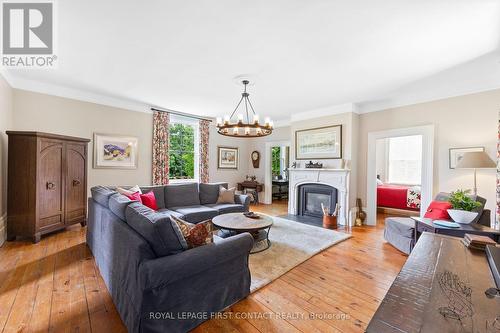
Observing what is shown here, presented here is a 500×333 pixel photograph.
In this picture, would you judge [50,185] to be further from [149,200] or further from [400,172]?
[400,172]

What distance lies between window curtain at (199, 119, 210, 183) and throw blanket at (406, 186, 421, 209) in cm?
543

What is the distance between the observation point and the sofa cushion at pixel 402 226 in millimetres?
3185

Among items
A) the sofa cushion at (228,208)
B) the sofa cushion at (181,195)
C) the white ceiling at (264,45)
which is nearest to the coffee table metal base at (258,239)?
the sofa cushion at (228,208)

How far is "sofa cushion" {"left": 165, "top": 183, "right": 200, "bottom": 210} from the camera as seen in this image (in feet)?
14.8

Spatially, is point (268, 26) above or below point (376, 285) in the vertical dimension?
above

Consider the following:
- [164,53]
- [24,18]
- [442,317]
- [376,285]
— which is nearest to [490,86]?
[376,285]

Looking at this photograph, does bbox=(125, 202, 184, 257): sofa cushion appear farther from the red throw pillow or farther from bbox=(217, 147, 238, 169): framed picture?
bbox=(217, 147, 238, 169): framed picture

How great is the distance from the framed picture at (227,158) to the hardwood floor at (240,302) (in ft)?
Answer: 13.8

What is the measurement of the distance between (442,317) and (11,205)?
519 cm

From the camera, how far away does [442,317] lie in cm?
77

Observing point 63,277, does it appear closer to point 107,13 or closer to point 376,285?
point 107,13

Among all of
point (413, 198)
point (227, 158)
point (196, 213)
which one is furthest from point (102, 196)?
point (413, 198)

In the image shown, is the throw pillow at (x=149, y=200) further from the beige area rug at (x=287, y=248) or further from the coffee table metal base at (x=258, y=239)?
the beige area rug at (x=287, y=248)

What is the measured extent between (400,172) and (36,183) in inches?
369
